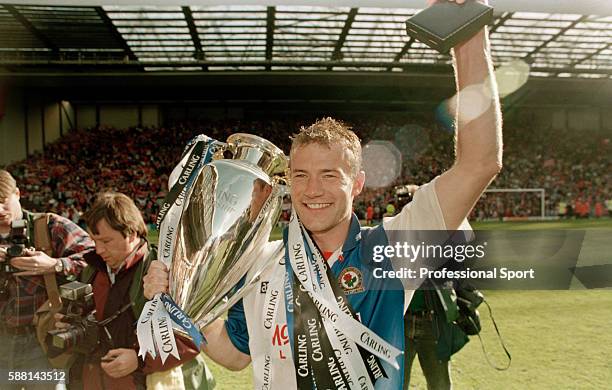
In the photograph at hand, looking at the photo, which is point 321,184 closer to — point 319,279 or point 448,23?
point 319,279

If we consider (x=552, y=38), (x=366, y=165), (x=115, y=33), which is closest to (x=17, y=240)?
(x=115, y=33)

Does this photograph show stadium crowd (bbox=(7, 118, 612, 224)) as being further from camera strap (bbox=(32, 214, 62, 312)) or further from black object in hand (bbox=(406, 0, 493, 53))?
black object in hand (bbox=(406, 0, 493, 53))

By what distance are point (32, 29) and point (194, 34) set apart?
13.4 ft

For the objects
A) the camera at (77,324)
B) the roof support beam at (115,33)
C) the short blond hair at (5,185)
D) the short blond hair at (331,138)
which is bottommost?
the camera at (77,324)

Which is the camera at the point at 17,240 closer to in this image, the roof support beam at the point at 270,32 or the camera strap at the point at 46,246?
the camera strap at the point at 46,246

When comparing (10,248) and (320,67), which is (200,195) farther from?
(320,67)

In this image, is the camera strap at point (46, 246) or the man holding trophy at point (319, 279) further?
the camera strap at point (46, 246)

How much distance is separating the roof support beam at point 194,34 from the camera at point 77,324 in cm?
1075

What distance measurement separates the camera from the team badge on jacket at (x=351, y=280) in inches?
50.9

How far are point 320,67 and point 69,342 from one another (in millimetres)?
15487

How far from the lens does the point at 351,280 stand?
1299 millimetres

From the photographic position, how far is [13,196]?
7.07ft

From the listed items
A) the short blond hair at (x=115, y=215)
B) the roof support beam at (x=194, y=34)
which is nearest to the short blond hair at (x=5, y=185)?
the short blond hair at (x=115, y=215)

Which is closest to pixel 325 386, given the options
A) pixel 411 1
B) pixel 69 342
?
pixel 69 342
